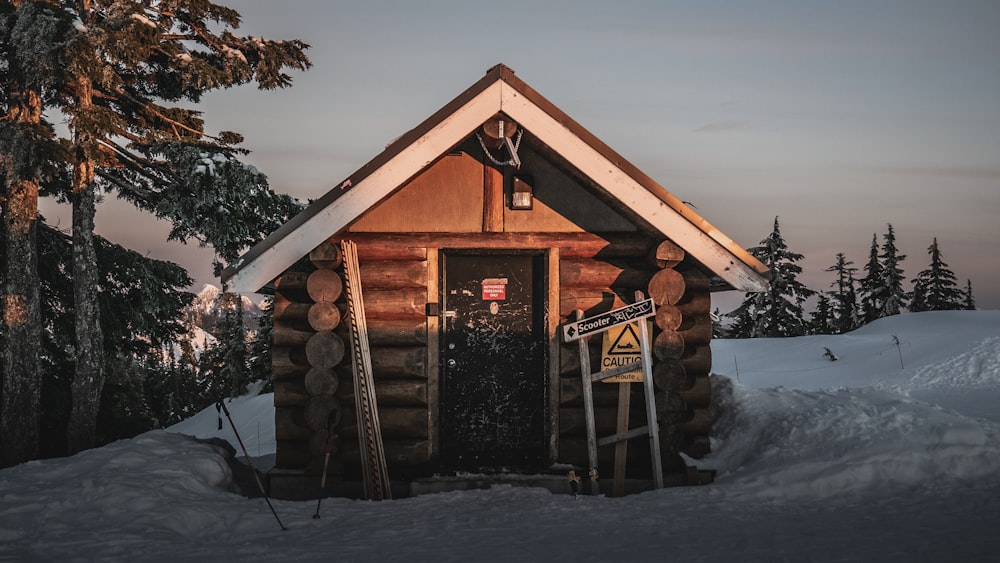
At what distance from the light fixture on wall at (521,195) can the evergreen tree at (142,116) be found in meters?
6.64

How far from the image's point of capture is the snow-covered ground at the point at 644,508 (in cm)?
546

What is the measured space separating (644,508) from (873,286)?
123 ft

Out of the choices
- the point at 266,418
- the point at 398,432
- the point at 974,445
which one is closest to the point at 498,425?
the point at 398,432

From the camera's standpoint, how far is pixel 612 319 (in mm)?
7812

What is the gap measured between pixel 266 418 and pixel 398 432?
14.1 metres

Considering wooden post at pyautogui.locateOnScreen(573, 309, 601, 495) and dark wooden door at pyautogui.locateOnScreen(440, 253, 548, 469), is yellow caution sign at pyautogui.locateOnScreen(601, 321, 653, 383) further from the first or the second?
dark wooden door at pyautogui.locateOnScreen(440, 253, 548, 469)

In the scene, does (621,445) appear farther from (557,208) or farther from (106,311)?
(106,311)

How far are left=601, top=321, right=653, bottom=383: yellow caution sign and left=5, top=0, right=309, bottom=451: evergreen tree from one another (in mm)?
7643

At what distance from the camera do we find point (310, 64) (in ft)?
46.2

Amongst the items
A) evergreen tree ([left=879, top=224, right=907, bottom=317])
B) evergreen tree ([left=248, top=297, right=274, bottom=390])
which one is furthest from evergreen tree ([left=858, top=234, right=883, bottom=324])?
evergreen tree ([left=248, top=297, right=274, bottom=390])

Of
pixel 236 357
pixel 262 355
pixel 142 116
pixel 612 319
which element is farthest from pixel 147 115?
pixel 236 357

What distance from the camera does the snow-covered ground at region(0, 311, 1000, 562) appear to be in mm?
5465

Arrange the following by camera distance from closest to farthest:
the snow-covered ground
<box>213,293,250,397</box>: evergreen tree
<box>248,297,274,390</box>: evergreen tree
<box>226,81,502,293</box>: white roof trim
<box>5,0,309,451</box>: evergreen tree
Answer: the snow-covered ground < <box>226,81,502,293</box>: white roof trim < <box>5,0,309,451</box>: evergreen tree < <box>248,297,274,390</box>: evergreen tree < <box>213,293,250,397</box>: evergreen tree

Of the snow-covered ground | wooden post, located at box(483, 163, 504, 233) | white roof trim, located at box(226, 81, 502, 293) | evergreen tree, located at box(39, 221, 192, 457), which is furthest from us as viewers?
evergreen tree, located at box(39, 221, 192, 457)
